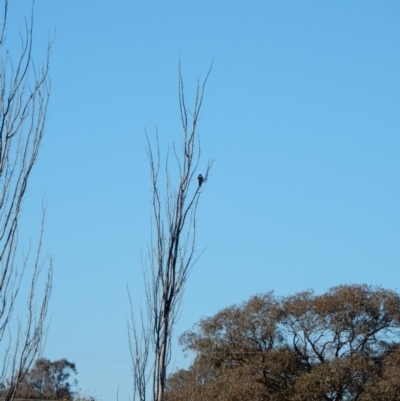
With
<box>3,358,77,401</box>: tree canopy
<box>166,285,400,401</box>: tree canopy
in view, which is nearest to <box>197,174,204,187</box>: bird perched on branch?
<box>166,285,400,401</box>: tree canopy

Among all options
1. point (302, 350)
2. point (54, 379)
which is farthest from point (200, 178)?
point (54, 379)

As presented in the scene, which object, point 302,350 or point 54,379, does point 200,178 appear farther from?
point 54,379

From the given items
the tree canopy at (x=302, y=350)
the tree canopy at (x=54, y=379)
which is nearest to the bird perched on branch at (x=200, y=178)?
the tree canopy at (x=302, y=350)

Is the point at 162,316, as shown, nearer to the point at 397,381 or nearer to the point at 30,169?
the point at 30,169

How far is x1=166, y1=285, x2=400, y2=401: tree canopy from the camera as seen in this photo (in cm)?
2178

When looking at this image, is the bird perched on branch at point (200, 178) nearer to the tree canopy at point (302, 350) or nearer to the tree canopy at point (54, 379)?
the tree canopy at point (302, 350)

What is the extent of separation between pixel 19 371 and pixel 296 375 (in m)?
16.5

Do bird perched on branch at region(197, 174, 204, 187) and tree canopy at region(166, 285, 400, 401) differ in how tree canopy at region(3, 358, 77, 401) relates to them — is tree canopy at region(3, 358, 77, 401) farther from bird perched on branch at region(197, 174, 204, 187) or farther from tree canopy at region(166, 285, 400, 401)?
bird perched on branch at region(197, 174, 204, 187)

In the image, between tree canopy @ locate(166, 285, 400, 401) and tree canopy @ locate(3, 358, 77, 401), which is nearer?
tree canopy @ locate(166, 285, 400, 401)

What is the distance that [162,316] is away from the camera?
5.74m

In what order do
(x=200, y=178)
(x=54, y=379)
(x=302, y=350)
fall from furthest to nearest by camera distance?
(x=54, y=379), (x=302, y=350), (x=200, y=178)

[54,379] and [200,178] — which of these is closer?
[200,178]

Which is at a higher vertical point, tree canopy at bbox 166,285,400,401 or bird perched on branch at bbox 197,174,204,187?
tree canopy at bbox 166,285,400,401

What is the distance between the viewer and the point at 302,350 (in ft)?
77.6
